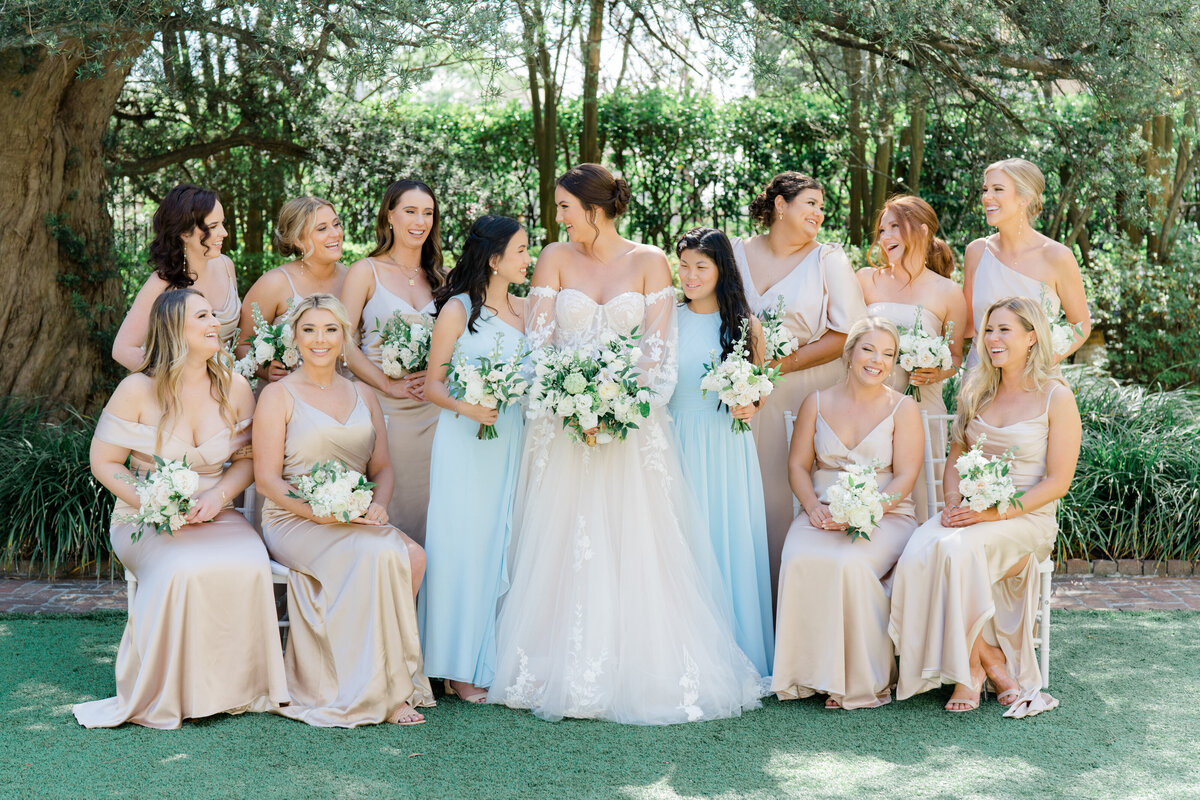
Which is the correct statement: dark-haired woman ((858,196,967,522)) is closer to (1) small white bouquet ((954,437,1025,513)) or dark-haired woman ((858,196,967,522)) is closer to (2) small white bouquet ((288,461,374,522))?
(1) small white bouquet ((954,437,1025,513))

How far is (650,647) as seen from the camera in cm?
471

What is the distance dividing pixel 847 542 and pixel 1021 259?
1.85 meters

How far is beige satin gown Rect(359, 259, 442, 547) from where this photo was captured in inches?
220

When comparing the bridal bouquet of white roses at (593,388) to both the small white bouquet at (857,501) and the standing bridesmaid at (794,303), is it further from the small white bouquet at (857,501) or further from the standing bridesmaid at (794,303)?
the standing bridesmaid at (794,303)

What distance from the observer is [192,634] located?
4559 millimetres

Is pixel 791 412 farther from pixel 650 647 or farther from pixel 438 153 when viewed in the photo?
pixel 438 153

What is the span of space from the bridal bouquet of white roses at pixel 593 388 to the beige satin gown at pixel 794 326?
1027 mm

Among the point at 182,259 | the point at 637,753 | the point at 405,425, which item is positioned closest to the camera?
the point at 637,753

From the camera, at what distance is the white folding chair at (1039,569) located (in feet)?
16.3

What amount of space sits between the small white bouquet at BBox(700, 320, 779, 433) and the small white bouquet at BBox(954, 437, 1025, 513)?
0.90 m

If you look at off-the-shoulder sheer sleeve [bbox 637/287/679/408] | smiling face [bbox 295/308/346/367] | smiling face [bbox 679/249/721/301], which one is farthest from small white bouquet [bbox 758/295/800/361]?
smiling face [bbox 295/308/346/367]

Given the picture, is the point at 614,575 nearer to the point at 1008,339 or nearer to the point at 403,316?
the point at 403,316

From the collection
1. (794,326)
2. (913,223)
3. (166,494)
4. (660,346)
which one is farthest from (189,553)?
(913,223)

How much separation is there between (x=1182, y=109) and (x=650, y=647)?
6.88m
